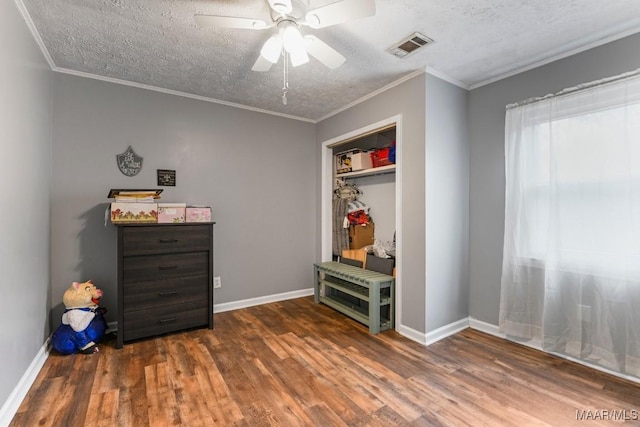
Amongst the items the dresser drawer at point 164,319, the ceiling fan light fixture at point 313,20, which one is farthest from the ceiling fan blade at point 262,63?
the dresser drawer at point 164,319

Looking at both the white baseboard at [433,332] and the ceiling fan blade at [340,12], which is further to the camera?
the white baseboard at [433,332]

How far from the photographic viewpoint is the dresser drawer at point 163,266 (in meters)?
2.50

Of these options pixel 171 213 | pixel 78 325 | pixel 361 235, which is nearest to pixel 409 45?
pixel 361 235

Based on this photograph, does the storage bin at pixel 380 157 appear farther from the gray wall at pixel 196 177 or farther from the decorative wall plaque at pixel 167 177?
the decorative wall plaque at pixel 167 177

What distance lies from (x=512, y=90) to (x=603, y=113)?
2.34ft

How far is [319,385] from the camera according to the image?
196cm

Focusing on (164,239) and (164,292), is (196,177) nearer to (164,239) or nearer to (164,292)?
(164,239)

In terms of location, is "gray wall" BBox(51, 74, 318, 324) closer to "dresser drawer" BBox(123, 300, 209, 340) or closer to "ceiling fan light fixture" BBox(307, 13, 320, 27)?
"dresser drawer" BBox(123, 300, 209, 340)

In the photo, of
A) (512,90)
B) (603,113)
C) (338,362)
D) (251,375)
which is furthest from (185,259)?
(603,113)

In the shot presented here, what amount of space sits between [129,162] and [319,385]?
2.66m

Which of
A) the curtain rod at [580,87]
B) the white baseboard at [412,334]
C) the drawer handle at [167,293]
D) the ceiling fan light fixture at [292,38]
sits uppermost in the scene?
the ceiling fan light fixture at [292,38]

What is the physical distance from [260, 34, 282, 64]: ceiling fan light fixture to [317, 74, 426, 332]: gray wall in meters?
1.38

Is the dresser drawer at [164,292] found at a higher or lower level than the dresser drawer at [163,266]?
lower

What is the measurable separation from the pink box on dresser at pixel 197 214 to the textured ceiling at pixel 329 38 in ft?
4.07
